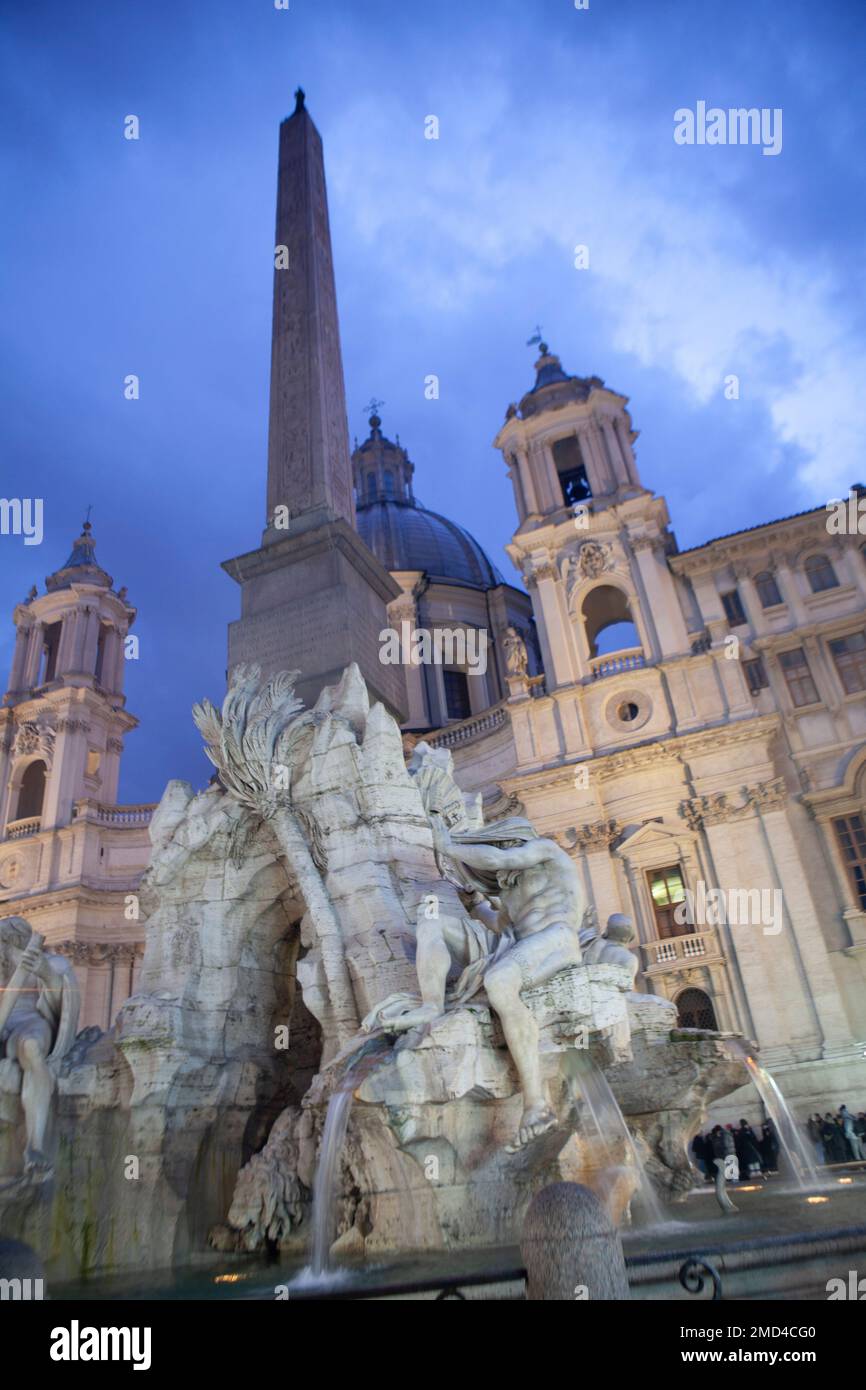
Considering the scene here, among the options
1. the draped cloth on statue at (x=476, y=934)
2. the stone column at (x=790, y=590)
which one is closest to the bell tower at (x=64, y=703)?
the stone column at (x=790, y=590)

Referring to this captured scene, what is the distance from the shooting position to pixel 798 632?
80.0ft

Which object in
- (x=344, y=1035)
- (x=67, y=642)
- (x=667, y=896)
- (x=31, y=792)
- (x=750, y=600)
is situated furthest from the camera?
(x=67, y=642)

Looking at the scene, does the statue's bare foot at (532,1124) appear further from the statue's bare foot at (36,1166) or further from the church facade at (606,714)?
the church facade at (606,714)

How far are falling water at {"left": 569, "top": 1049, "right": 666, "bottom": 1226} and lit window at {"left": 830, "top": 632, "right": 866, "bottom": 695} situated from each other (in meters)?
20.9

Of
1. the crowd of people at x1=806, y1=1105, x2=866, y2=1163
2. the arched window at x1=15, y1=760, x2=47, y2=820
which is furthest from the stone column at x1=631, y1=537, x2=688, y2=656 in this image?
the arched window at x1=15, y1=760, x2=47, y2=820

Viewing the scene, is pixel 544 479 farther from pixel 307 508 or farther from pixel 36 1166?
pixel 36 1166

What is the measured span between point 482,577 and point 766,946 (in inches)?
1001

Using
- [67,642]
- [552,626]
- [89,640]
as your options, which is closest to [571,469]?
[552,626]

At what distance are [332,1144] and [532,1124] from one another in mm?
1264

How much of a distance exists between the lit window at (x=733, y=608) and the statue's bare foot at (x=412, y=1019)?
2244 cm

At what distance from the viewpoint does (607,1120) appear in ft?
17.8

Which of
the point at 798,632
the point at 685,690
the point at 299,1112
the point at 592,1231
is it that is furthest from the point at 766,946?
the point at 592,1231
